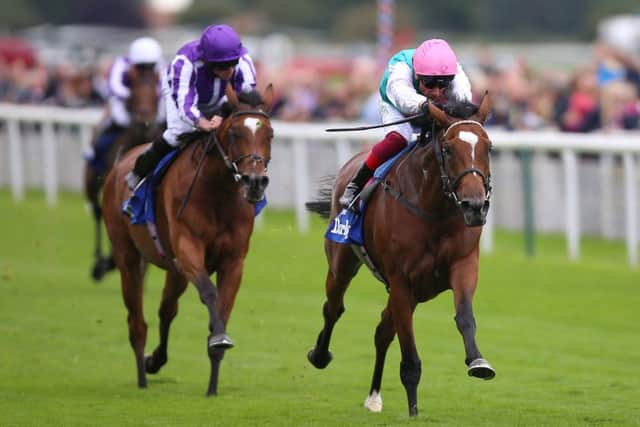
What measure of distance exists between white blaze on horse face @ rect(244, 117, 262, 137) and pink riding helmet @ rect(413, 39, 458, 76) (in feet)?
3.32

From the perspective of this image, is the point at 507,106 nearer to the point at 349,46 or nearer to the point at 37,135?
the point at 37,135

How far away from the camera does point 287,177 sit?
19406 millimetres

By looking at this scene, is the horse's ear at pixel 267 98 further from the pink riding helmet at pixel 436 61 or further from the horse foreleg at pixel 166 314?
the horse foreleg at pixel 166 314

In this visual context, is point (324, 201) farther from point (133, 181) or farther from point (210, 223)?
point (133, 181)

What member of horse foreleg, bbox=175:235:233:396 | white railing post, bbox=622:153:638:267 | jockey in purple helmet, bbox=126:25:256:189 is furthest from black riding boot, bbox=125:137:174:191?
white railing post, bbox=622:153:638:267

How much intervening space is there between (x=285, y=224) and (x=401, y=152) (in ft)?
32.0

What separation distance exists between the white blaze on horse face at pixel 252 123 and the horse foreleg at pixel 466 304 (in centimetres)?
147

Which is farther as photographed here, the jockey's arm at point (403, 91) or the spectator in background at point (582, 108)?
the spectator in background at point (582, 108)

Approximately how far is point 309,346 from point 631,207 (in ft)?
14.2

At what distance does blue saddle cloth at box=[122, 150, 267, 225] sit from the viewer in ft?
32.1

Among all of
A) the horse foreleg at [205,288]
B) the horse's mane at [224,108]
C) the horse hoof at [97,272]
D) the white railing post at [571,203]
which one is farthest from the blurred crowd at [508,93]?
the horse foreleg at [205,288]

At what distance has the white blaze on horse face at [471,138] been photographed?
767 centimetres

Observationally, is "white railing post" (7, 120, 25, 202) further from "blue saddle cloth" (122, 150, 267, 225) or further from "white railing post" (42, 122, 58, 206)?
"blue saddle cloth" (122, 150, 267, 225)

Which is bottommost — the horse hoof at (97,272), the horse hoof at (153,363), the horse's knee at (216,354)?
the horse hoof at (97,272)
